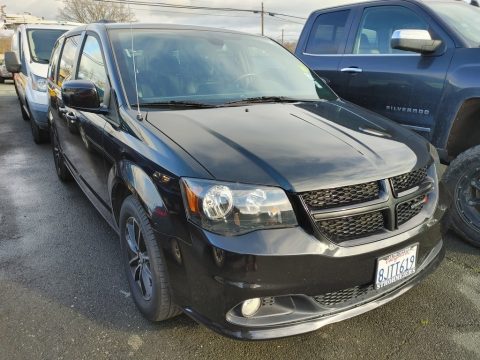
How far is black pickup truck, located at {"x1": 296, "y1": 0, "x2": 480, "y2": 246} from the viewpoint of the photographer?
326cm

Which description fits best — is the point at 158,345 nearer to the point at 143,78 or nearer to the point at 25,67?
the point at 143,78

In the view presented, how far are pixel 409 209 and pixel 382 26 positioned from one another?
2555 millimetres

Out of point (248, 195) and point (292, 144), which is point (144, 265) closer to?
point (248, 195)

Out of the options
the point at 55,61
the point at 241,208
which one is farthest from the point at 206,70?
the point at 55,61

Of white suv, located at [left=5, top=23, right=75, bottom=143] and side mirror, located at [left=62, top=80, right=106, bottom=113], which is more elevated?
side mirror, located at [left=62, top=80, right=106, bottom=113]

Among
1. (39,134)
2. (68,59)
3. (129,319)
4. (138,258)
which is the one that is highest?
(68,59)

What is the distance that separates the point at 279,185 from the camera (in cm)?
190

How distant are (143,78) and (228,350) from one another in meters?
1.77

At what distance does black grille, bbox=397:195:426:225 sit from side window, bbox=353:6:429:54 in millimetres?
2018

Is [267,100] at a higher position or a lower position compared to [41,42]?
higher

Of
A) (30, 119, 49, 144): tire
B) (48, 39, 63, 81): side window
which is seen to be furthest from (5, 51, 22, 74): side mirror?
(48, 39, 63, 81): side window

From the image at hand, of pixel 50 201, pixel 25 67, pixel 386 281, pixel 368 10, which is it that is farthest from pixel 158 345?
pixel 25 67

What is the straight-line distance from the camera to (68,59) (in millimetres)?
4172

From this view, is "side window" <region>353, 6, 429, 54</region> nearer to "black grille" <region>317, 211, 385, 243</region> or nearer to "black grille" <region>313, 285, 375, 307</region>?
"black grille" <region>317, 211, 385, 243</region>
